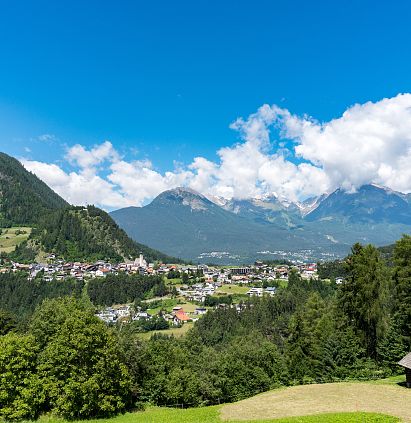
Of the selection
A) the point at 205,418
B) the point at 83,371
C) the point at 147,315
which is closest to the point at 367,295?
the point at 205,418

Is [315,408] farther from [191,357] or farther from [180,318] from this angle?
[180,318]

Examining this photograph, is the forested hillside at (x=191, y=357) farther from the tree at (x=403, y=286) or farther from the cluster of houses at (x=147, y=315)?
the cluster of houses at (x=147, y=315)

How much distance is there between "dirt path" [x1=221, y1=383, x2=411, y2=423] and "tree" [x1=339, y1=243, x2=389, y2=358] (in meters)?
10.8

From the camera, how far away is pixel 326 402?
30.8m

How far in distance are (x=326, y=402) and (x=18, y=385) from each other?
27.7m

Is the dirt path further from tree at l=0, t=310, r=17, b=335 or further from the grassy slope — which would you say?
tree at l=0, t=310, r=17, b=335

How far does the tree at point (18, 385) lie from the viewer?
112ft

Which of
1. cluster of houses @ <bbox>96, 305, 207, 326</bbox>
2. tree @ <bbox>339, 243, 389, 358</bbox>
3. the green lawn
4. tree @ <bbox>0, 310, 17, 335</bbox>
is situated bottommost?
cluster of houses @ <bbox>96, 305, 207, 326</bbox>

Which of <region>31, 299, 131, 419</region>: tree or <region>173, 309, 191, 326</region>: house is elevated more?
<region>31, 299, 131, 419</region>: tree

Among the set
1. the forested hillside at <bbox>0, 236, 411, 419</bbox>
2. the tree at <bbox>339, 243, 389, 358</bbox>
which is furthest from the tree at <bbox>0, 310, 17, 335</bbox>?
the tree at <bbox>339, 243, 389, 358</bbox>

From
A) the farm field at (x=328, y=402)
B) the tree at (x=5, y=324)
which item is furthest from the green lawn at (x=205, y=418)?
the tree at (x=5, y=324)

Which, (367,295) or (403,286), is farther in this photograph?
(403,286)

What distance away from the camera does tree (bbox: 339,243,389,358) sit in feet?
147

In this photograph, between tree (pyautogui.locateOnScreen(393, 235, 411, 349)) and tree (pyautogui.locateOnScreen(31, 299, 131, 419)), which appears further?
tree (pyautogui.locateOnScreen(393, 235, 411, 349))
